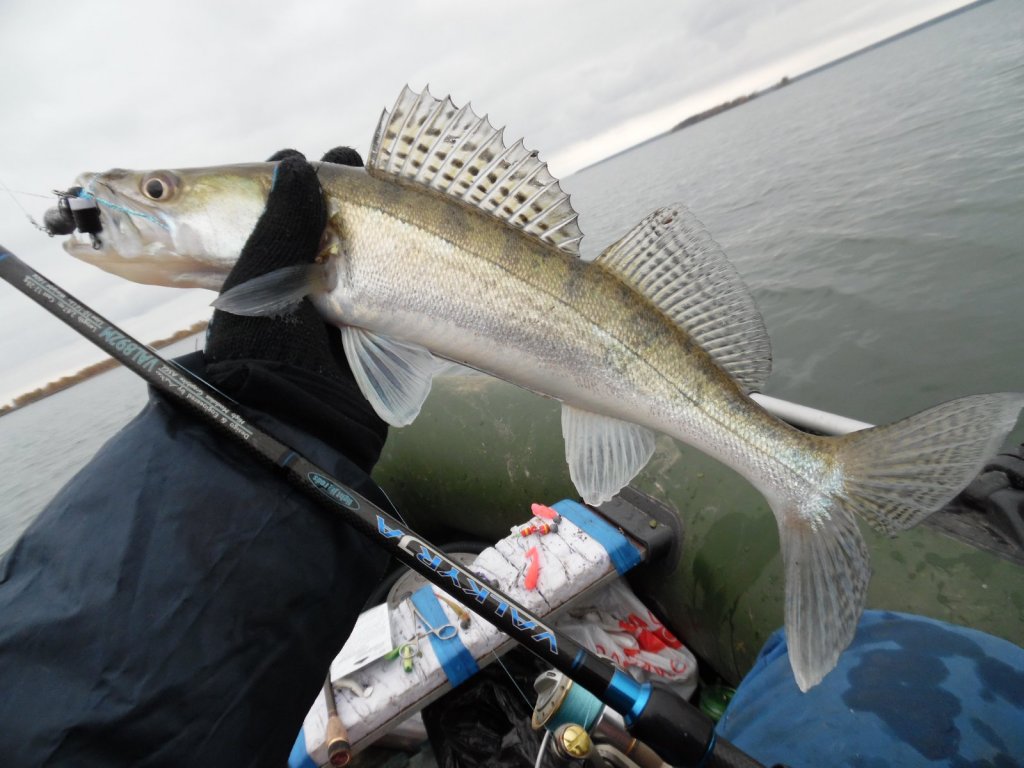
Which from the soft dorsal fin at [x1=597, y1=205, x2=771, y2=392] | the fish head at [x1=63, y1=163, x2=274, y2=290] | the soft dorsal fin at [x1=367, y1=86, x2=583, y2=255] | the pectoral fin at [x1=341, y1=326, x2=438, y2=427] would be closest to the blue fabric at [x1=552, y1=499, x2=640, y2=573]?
the soft dorsal fin at [x1=597, y1=205, x2=771, y2=392]

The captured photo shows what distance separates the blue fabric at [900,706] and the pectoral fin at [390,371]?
5.55 ft

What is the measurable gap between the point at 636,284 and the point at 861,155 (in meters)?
19.5

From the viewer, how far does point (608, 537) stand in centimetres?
318

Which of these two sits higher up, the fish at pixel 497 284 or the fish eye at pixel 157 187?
the fish eye at pixel 157 187

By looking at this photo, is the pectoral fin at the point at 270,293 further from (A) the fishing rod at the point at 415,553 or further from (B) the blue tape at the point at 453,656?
(B) the blue tape at the point at 453,656

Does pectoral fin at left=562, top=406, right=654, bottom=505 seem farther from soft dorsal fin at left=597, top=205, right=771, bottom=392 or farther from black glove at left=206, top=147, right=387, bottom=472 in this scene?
black glove at left=206, top=147, right=387, bottom=472

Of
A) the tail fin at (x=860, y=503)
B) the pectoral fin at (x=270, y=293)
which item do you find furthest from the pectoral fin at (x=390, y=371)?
the tail fin at (x=860, y=503)

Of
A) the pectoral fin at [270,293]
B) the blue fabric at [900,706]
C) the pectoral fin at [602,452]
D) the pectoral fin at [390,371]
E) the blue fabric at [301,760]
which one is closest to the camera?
the blue fabric at [900,706]

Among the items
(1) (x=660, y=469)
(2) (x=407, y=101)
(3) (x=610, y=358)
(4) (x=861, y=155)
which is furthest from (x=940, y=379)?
(4) (x=861, y=155)

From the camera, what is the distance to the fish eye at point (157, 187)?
2.05 meters

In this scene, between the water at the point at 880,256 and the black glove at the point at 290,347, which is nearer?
the black glove at the point at 290,347

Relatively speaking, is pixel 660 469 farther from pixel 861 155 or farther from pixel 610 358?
pixel 861 155

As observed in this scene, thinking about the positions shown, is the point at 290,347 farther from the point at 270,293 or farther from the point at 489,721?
the point at 489,721

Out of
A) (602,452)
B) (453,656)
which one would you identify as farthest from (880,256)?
(453,656)
